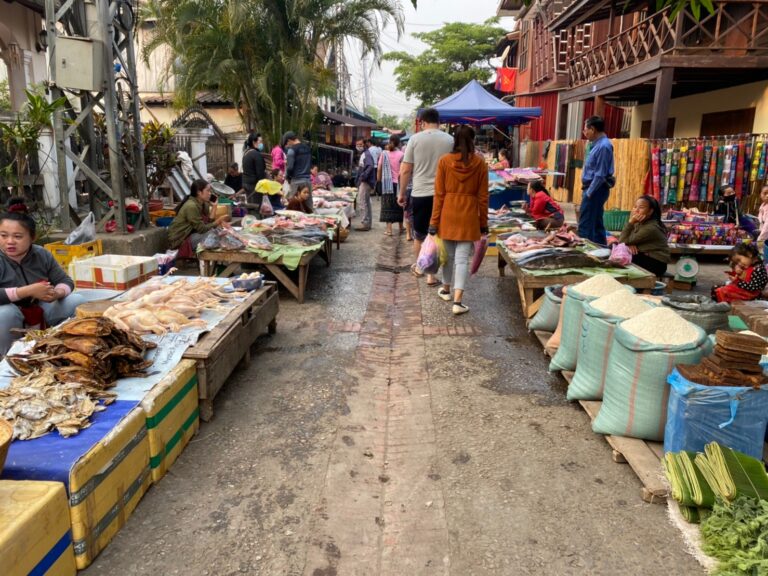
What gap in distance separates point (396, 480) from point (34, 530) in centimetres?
180

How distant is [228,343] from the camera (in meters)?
4.08

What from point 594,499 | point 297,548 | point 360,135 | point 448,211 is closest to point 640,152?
point 448,211

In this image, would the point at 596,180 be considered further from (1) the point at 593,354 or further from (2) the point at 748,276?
(1) the point at 593,354

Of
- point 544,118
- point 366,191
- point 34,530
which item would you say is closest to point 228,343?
point 34,530

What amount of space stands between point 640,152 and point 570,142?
219 inches

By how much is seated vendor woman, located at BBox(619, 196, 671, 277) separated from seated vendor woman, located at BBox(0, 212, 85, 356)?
5.34 meters

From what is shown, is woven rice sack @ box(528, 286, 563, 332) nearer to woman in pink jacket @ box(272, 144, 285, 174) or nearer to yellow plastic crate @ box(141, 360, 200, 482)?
yellow plastic crate @ box(141, 360, 200, 482)

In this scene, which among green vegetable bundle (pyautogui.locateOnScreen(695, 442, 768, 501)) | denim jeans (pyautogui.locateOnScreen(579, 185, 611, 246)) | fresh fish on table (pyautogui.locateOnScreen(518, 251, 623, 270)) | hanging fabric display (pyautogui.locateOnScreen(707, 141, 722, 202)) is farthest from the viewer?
hanging fabric display (pyautogui.locateOnScreen(707, 141, 722, 202))

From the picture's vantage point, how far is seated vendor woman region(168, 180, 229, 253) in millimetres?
7582

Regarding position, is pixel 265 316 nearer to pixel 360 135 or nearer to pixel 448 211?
pixel 448 211

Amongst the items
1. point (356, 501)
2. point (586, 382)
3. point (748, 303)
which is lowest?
point (356, 501)

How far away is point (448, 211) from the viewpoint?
6.09 meters

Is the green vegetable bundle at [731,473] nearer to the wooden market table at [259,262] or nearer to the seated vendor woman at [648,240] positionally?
the seated vendor woman at [648,240]

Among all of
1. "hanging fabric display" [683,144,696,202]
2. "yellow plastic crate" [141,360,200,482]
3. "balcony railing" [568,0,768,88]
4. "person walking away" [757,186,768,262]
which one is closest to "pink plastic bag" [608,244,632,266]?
"person walking away" [757,186,768,262]
